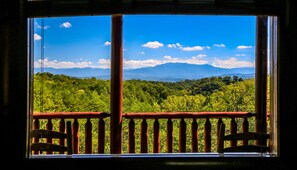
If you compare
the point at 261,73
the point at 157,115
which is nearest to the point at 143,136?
the point at 157,115

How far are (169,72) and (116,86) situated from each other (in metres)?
0.66

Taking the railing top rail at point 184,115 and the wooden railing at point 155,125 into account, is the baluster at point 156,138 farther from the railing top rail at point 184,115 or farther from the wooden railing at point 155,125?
the railing top rail at point 184,115

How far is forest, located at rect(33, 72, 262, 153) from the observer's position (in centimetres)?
348

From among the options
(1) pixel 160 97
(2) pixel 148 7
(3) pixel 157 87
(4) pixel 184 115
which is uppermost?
(2) pixel 148 7

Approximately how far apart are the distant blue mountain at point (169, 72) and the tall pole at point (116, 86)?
0.33 feet

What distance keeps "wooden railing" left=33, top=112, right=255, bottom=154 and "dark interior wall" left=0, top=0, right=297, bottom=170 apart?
1155 millimetres

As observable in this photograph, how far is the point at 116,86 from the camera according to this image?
3414 mm

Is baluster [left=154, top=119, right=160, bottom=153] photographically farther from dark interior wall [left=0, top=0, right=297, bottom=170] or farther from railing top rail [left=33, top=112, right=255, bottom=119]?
dark interior wall [left=0, top=0, right=297, bottom=170]

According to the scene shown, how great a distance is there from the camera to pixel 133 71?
3502 millimetres

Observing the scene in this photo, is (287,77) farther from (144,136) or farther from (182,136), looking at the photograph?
(144,136)

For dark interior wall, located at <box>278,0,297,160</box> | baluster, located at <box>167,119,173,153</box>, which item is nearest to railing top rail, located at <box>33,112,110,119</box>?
baluster, located at <box>167,119,173,153</box>
